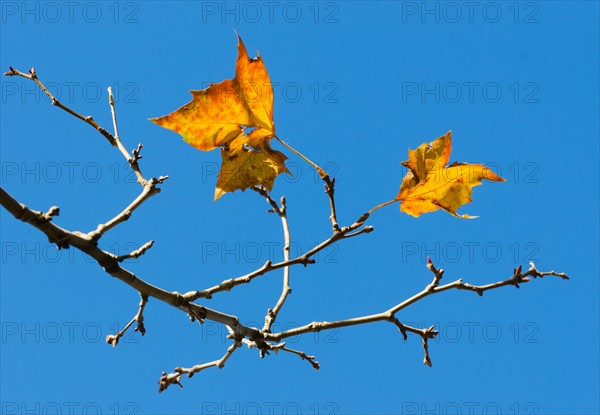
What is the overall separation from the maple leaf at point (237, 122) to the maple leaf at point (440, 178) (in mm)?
625

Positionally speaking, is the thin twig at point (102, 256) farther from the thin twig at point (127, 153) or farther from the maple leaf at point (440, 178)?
the maple leaf at point (440, 178)

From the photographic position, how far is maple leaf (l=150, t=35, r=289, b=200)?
2738 mm

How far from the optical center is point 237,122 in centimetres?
286

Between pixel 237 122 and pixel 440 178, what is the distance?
100 cm

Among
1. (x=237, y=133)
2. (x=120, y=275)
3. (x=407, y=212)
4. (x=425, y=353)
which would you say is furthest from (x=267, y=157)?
(x=425, y=353)

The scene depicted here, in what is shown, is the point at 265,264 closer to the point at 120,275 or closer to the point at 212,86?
the point at 120,275

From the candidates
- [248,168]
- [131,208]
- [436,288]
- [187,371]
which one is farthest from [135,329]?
[436,288]

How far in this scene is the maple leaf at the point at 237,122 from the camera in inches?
108

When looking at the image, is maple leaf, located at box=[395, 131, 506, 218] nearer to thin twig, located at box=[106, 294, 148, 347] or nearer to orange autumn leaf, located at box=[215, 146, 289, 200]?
orange autumn leaf, located at box=[215, 146, 289, 200]

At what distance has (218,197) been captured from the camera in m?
2.94

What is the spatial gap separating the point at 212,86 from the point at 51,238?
3.24 feet

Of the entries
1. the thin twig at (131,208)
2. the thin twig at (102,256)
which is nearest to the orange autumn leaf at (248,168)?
the thin twig at (131,208)

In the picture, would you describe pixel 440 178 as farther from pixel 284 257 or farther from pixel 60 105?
pixel 60 105

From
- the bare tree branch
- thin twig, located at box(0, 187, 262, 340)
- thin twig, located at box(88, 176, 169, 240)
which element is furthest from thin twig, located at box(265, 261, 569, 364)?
thin twig, located at box(88, 176, 169, 240)
